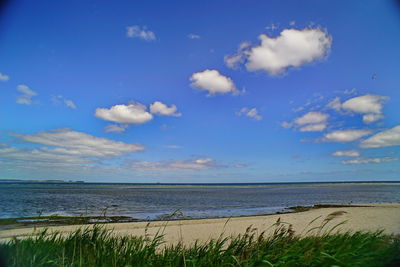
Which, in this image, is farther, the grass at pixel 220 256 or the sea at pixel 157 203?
the sea at pixel 157 203

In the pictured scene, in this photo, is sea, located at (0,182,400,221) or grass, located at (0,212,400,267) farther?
sea, located at (0,182,400,221)

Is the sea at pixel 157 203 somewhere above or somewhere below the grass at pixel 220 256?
Result: below

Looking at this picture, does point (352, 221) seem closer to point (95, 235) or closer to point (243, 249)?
point (243, 249)

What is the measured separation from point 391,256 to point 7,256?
6.77 meters

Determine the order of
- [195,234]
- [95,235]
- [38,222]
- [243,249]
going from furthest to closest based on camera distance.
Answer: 1. [38,222]
2. [195,234]
3. [95,235]
4. [243,249]

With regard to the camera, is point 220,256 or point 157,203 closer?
point 220,256

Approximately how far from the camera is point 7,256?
14.1ft

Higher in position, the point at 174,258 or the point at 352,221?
the point at 174,258

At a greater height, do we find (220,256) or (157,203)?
(220,256)

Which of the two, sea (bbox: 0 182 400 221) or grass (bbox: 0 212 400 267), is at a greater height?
grass (bbox: 0 212 400 267)

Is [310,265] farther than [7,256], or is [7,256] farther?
[7,256]

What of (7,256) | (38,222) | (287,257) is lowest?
(38,222)

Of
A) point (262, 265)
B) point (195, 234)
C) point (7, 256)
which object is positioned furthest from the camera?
point (195, 234)

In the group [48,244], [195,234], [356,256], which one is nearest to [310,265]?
[356,256]
